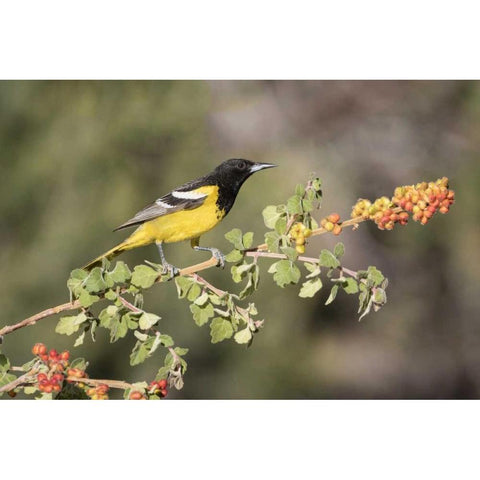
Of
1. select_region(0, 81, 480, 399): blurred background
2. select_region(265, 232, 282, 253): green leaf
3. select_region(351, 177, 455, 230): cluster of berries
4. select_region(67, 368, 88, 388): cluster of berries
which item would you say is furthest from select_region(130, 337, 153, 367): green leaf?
select_region(0, 81, 480, 399): blurred background

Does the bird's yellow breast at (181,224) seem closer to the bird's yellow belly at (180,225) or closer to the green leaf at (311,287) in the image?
the bird's yellow belly at (180,225)

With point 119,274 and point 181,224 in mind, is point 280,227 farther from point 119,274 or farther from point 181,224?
point 181,224

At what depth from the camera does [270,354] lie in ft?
11.4

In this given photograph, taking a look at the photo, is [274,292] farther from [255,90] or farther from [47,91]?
[47,91]


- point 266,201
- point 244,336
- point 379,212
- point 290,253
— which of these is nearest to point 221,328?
point 244,336

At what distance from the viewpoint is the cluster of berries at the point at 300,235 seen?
5.80ft

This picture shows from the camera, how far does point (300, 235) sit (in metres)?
1.77

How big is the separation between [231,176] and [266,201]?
2.03 feet

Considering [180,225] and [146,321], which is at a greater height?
[180,225]

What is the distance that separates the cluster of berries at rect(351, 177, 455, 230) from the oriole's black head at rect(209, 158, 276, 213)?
2.06 feet

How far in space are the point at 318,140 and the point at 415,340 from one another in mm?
1118

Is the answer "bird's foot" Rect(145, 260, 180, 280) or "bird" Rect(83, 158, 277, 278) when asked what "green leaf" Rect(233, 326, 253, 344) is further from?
"bird" Rect(83, 158, 277, 278)

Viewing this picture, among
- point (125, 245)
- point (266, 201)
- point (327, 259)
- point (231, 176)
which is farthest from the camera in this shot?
point (266, 201)

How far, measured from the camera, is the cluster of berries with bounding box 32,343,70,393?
1741 mm
